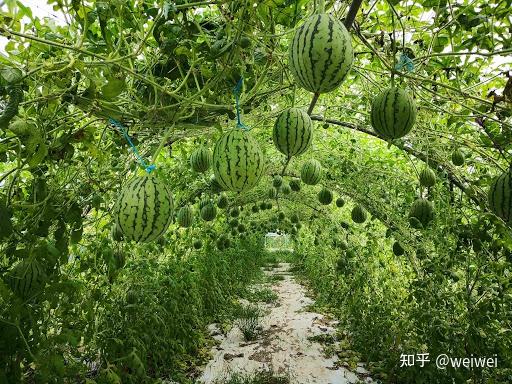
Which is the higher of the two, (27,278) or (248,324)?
(27,278)

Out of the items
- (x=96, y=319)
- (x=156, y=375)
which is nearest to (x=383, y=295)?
(x=156, y=375)

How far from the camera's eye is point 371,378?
560 centimetres

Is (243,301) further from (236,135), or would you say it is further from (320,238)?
(236,135)

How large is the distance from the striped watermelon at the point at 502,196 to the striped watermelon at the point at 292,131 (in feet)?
3.79

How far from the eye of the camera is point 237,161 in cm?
173

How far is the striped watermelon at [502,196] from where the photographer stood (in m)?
2.17

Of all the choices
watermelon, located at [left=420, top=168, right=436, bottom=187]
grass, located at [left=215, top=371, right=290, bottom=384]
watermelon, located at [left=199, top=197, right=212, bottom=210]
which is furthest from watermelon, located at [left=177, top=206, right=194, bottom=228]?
watermelon, located at [left=420, top=168, right=436, bottom=187]

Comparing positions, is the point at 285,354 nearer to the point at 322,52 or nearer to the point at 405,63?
the point at 405,63

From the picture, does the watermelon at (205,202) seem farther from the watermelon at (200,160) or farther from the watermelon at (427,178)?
the watermelon at (427,178)

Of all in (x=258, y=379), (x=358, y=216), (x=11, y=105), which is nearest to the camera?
(x=11, y=105)

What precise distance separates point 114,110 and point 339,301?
8984mm

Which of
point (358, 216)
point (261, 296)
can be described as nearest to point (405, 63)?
point (358, 216)

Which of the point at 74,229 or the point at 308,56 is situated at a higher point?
the point at 308,56

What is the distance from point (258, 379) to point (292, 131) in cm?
440
